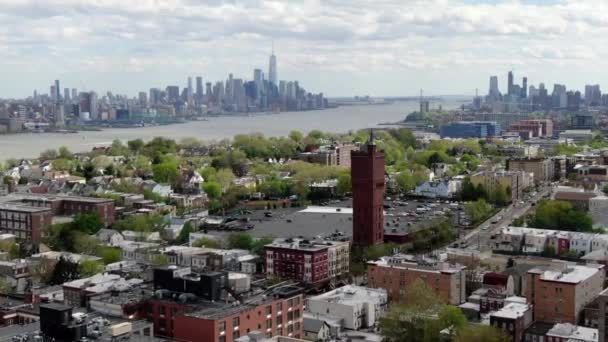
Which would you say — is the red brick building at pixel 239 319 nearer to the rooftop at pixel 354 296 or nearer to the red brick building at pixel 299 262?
the rooftop at pixel 354 296

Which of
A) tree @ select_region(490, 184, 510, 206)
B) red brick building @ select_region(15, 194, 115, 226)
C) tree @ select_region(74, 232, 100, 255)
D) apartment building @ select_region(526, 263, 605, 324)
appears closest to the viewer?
apartment building @ select_region(526, 263, 605, 324)

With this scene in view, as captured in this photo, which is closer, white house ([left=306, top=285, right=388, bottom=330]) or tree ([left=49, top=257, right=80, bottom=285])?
white house ([left=306, top=285, right=388, bottom=330])

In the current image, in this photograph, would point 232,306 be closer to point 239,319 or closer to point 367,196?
point 239,319

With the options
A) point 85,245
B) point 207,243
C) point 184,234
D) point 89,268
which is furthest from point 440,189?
point 89,268

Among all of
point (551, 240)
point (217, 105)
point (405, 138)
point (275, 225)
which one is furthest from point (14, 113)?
point (551, 240)

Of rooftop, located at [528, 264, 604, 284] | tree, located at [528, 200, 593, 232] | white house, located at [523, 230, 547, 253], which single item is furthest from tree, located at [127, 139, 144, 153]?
rooftop, located at [528, 264, 604, 284]

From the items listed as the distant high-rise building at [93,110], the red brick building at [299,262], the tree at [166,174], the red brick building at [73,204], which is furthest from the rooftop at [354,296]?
the distant high-rise building at [93,110]

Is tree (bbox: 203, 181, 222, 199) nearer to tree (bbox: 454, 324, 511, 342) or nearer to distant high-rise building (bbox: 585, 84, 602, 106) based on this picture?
tree (bbox: 454, 324, 511, 342)
